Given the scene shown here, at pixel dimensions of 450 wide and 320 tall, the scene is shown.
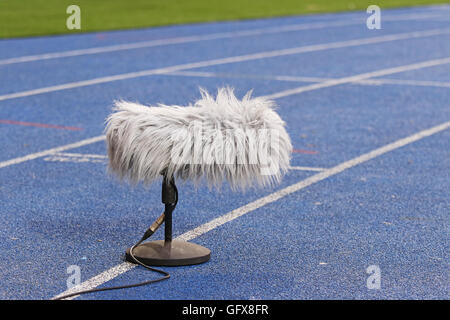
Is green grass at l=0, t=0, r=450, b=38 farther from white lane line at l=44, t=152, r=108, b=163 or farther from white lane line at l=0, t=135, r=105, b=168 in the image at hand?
white lane line at l=44, t=152, r=108, b=163

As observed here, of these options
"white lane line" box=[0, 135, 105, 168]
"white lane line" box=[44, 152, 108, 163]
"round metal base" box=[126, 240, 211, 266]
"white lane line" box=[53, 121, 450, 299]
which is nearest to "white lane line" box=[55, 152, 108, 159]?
"white lane line" box=[44, 152, 108, 163]

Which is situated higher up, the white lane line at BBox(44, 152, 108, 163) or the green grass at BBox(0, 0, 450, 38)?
the green grass at BBox(0, 0, 450, 38)

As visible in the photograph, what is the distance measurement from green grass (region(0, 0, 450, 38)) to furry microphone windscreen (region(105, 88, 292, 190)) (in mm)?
13277

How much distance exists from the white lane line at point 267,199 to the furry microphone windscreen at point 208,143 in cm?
63

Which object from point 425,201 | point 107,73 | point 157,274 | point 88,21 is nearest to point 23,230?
point 157,274

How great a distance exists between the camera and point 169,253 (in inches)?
217

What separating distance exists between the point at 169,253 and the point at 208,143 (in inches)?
31.0

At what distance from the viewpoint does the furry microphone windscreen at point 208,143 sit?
17.1ft

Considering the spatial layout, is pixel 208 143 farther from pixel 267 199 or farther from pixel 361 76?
pixel 361 76

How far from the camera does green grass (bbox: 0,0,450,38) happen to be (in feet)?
65.2

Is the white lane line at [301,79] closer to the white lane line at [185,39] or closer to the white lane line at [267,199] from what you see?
the white lane line at [185,39]

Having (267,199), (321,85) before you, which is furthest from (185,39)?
(267,199)
